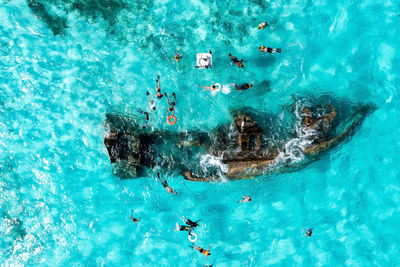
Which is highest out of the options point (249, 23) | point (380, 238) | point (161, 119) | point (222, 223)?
point (249, 23)

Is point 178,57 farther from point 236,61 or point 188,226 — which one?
point 188,226

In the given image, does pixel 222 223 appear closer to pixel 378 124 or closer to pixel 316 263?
pixel 316 263

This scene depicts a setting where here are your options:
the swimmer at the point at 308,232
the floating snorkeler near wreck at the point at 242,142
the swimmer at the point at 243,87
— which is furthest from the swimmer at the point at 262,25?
the swimmer at the point at 308,232

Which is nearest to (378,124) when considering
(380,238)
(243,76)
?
(380,238)

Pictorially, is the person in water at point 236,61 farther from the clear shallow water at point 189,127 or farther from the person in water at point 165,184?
the person in water at point 165,184

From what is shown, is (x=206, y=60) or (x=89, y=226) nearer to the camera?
(x=206, y=60)

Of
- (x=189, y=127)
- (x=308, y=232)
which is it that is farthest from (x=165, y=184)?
(x=308, y=232)

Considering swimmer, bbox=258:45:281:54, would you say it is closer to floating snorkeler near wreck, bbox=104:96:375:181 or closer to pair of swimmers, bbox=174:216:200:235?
floating snorkeler near wreck, bbox=104:96:375:181
